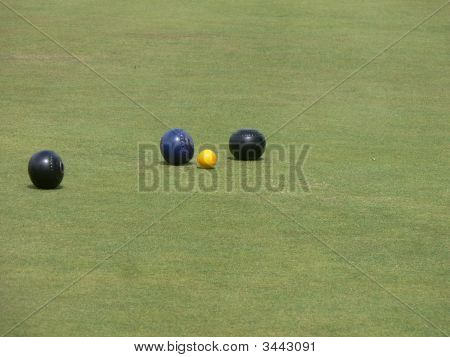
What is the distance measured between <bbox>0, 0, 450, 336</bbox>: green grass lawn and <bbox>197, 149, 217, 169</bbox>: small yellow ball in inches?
45.7

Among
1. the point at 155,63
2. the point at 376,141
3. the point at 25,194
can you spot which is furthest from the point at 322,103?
the point at 25,194

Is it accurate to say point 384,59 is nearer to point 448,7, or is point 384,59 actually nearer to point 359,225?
point 448,7

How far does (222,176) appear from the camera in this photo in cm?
1603

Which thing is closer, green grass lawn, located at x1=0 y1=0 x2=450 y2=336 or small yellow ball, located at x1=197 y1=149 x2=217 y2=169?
green grass lawn, located at x1=0 y1=0 x2=450 y2=336

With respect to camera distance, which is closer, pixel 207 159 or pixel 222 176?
pixel 222 176

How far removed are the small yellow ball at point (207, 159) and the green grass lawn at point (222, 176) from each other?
3.81ft

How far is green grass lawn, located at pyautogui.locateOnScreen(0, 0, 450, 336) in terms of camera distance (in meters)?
10.3

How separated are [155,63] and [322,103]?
574 cm

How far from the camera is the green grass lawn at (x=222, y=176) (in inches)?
406

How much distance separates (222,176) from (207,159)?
44 cm

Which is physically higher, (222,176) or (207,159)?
(207,159)

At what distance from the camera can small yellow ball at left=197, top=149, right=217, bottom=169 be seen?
16.2 meters

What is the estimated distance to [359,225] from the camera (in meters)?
13.5

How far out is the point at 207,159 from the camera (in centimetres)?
1623
